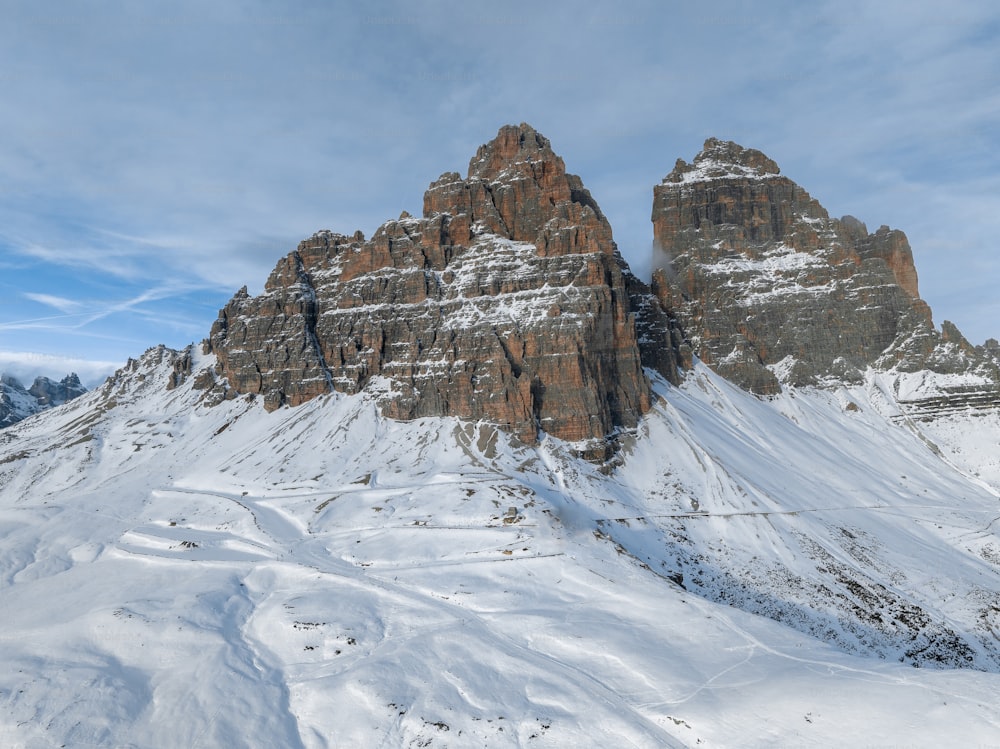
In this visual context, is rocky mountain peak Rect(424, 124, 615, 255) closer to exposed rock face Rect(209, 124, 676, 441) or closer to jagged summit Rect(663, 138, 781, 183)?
exposed rock face Rect(209, 124, 676, 441)

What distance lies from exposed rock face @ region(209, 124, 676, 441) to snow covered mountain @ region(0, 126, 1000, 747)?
0.79 meters

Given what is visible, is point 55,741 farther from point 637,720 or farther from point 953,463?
point 953,463

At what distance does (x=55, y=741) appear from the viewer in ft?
81.0

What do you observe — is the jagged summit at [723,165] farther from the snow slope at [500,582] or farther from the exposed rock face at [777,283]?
the snow slope at [500,582]

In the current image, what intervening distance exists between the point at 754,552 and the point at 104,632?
68652 mm

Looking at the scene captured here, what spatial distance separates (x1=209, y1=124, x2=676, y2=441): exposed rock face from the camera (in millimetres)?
98375

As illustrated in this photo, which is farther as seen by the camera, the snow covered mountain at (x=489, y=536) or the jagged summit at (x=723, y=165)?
the jagged summit at (x=723, y=165)

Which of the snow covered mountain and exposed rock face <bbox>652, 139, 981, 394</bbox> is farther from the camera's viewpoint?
exposed rock face <bbox>652, 139, 981, 394</bbox>

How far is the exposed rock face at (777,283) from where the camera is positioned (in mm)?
133500

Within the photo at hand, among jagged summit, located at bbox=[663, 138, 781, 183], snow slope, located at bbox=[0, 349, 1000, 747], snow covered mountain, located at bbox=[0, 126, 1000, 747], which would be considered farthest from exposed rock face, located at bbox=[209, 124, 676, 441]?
jagged summit, located at bbox=[663, 138, 781, 183]

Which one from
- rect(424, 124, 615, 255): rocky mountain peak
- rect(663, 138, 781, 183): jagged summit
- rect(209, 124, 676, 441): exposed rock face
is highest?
rect(663, 138, 781, 183): jagged summit

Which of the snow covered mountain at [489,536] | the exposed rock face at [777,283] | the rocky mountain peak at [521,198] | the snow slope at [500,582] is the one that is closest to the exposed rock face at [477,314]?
the rocky mountain peak at [521,198]

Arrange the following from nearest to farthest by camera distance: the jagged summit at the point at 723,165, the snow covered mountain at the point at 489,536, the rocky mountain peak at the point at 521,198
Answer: the snow covered mountain at the point at 489,536 < the rocky mountain peak at the point at 521,198 < the jagged summit at the point at 723,165

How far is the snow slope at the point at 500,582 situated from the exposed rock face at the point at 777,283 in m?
11.2
